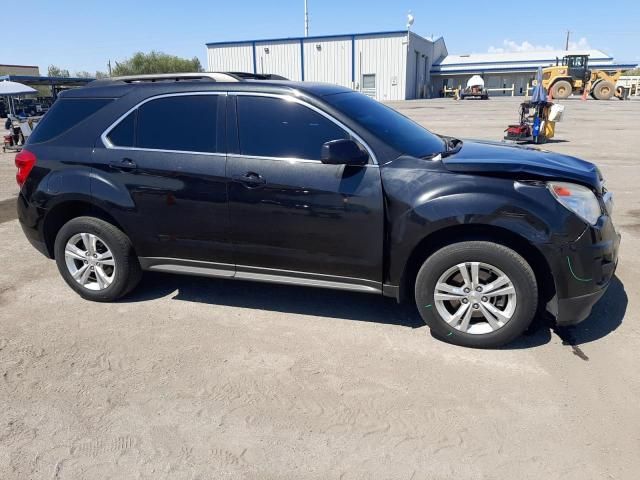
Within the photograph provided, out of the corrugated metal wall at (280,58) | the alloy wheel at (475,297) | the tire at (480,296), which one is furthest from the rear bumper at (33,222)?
the corrugated metal wall at (280,58)

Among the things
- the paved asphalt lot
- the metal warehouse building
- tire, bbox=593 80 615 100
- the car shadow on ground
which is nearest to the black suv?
the car shadow on ground

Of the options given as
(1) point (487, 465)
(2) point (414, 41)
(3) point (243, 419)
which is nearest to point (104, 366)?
(3) point (243, 419)

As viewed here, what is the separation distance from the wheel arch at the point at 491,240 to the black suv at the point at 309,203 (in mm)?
10

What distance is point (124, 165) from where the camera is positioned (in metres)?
4.19

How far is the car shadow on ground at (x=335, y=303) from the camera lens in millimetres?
3797

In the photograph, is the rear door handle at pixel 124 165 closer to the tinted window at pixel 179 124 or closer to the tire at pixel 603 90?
the tinted window at pixel 179 124

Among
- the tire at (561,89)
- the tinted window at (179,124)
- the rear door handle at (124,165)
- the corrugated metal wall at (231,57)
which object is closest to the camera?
the tinted window at (179,124)

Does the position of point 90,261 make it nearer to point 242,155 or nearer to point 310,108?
point 242,155

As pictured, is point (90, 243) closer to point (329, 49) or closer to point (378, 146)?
point (378, 146)

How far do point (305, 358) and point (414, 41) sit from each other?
5920 cm

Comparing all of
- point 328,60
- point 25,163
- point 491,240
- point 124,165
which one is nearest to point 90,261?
point 124,165

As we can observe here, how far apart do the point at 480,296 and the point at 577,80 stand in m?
42.2

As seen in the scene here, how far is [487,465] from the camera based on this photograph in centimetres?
251

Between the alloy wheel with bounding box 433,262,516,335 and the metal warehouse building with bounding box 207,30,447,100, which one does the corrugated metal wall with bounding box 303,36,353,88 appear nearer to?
the metal warehouse building with bounding box 207,30,447,100
